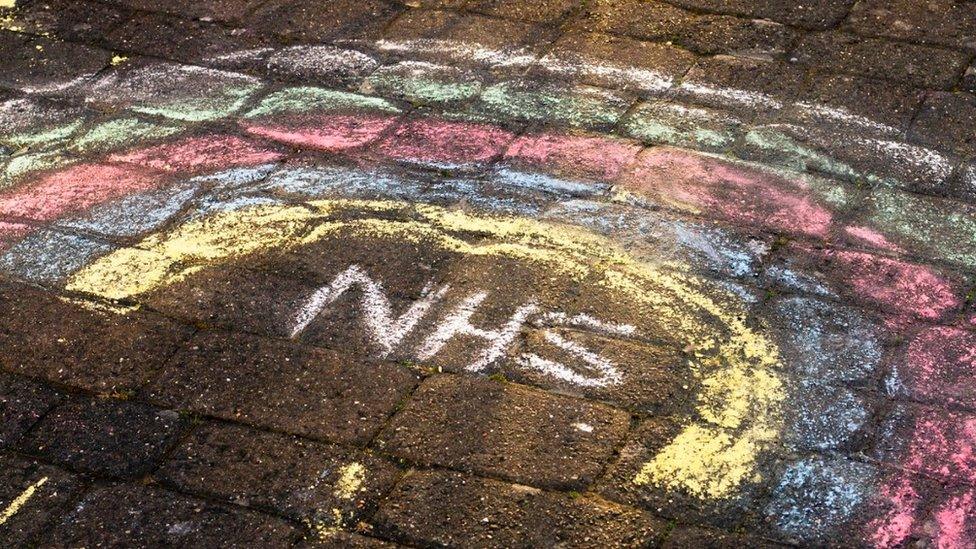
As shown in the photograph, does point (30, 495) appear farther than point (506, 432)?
No

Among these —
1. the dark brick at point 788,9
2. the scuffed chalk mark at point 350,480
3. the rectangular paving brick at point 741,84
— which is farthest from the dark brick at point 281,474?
the dark brick at point 788,9

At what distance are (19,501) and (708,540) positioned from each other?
173 centimetres

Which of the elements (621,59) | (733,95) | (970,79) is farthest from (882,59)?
(621,59)

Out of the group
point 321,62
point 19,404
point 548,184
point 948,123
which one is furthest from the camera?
point 321,62

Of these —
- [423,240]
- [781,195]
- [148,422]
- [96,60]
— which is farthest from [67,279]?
[781,195]

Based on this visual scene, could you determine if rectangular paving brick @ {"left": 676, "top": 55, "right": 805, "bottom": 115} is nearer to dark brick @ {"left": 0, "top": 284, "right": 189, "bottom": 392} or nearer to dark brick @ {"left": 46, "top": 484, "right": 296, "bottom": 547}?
dark brick @ {"left": 0, "top": 284, "right": 189, "bottom": 392}

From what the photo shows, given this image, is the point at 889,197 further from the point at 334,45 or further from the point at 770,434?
the point at 334,45

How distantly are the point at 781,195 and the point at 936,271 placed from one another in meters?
0.63

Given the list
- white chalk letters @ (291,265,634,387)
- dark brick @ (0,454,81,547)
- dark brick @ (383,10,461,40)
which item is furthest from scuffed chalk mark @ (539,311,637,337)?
dark brick @ (383,10,461,40)

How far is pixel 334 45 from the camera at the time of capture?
5.42 m

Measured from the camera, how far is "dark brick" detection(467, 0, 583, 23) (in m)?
5.61

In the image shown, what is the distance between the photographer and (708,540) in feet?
9.43

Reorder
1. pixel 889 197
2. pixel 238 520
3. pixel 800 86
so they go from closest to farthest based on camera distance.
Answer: pixel 238 520 < pixel 889 197 < pixel 800 86

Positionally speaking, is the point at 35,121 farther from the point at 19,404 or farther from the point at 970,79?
the point at 970,79
